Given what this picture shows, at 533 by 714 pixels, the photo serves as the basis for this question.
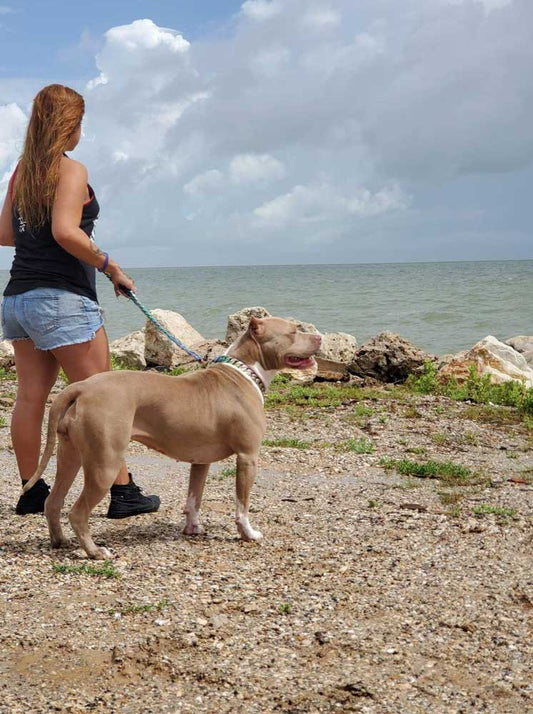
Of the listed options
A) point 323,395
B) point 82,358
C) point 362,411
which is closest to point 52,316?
point 82,358

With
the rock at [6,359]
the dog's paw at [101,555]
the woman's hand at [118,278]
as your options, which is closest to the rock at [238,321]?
the rock at [6,359]

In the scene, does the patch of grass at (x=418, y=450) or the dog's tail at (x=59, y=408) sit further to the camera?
the patch of grass at (x=418, y=450)

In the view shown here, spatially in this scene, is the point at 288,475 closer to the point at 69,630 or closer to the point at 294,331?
the point at 294,331

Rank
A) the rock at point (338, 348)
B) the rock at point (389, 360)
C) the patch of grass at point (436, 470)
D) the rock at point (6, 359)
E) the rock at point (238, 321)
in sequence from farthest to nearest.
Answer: the rock at point (238, 321) → the rock at point (6, 359) → the rock at point (338, 348) → the rock at point (389, 360) → the patch of grass at point (436, 470)

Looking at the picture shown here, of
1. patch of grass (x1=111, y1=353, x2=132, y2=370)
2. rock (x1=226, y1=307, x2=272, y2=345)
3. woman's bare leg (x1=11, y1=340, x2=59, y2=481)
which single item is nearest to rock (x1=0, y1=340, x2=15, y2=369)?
patch of grass (x1=111, y1=353, x2=132, y2=370)

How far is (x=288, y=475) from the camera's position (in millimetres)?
7414

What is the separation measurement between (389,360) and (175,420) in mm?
8152

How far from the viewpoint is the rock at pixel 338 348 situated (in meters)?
13.4

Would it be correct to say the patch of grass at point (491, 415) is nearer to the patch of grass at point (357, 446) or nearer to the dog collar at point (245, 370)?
the patch of grass at point (357, 446)

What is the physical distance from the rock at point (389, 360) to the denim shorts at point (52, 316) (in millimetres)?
8111

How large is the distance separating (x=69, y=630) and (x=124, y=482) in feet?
5.89

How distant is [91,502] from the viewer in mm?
4633

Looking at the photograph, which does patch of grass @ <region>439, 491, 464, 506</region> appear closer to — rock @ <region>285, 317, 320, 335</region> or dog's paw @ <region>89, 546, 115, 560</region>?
rock @ <region>285, 317, 320, 335</region>

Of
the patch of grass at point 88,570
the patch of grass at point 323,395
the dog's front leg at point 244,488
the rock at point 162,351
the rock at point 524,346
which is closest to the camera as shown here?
the patch of grass at point 88,570
